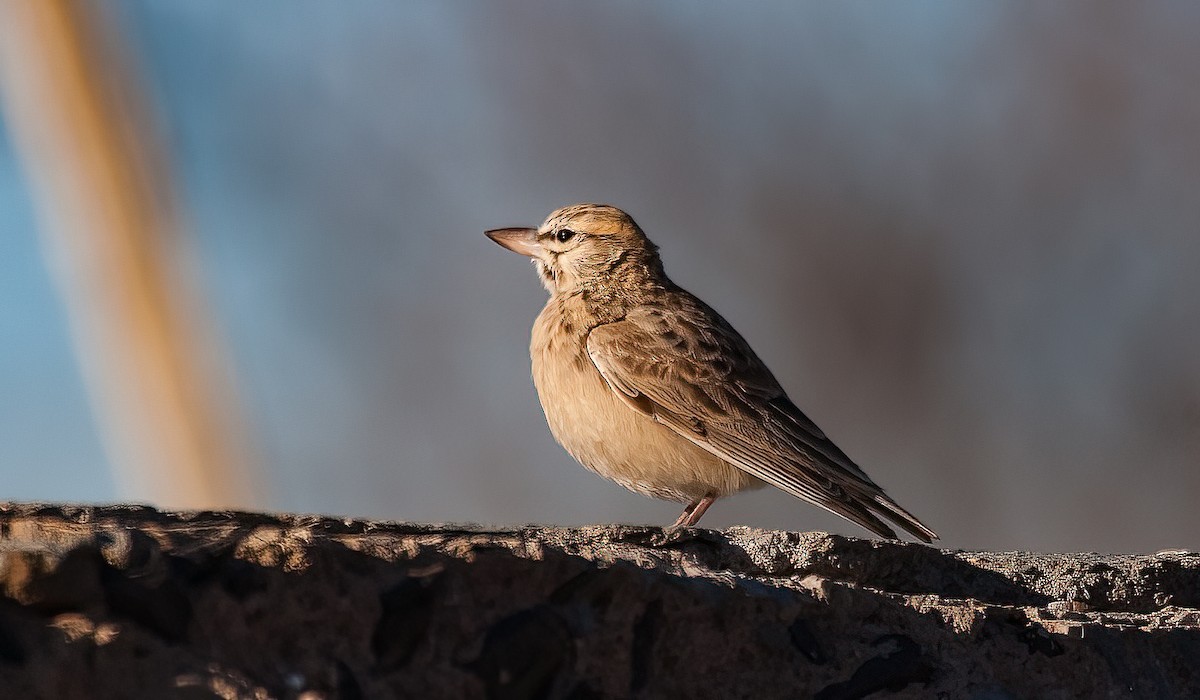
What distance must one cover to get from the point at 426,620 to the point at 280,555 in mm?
183

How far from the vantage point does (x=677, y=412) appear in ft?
16.1

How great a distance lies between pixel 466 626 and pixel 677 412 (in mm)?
3357

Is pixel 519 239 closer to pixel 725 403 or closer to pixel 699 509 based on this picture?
pixel 725 403

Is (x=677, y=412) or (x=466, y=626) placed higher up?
(x=677, y=412)

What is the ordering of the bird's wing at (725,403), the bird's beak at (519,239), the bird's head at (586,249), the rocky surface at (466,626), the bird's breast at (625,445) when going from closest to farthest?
the rocky surface at (466,626), the bird's wing at (725,403), the bird's breast at (625,445), the bird's head at (586,249), the bird's beak at (519,239)

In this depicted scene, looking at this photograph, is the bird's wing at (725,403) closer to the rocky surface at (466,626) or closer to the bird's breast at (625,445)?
the bird's breast at (625,445)

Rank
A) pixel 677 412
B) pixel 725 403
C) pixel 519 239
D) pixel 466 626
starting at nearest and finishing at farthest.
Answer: pixel 466 626 < pixel 677 412 < pixel 725 403 < pixel 519 239

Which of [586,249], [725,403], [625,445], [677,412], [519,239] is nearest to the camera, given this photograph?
[625,445]

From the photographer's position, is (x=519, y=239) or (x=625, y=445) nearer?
(x=625, y=445)

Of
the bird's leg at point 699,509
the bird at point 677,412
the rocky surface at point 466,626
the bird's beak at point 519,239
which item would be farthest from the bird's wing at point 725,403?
the rocky surface at point 466,626

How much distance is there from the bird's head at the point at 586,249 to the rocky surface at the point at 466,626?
3.44m

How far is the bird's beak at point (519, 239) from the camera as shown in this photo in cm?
591

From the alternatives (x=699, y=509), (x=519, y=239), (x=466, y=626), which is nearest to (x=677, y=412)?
(x=699, y=509)

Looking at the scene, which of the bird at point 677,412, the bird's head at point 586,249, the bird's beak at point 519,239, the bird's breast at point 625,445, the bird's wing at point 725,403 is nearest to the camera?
the bird's wing at point 725,403
